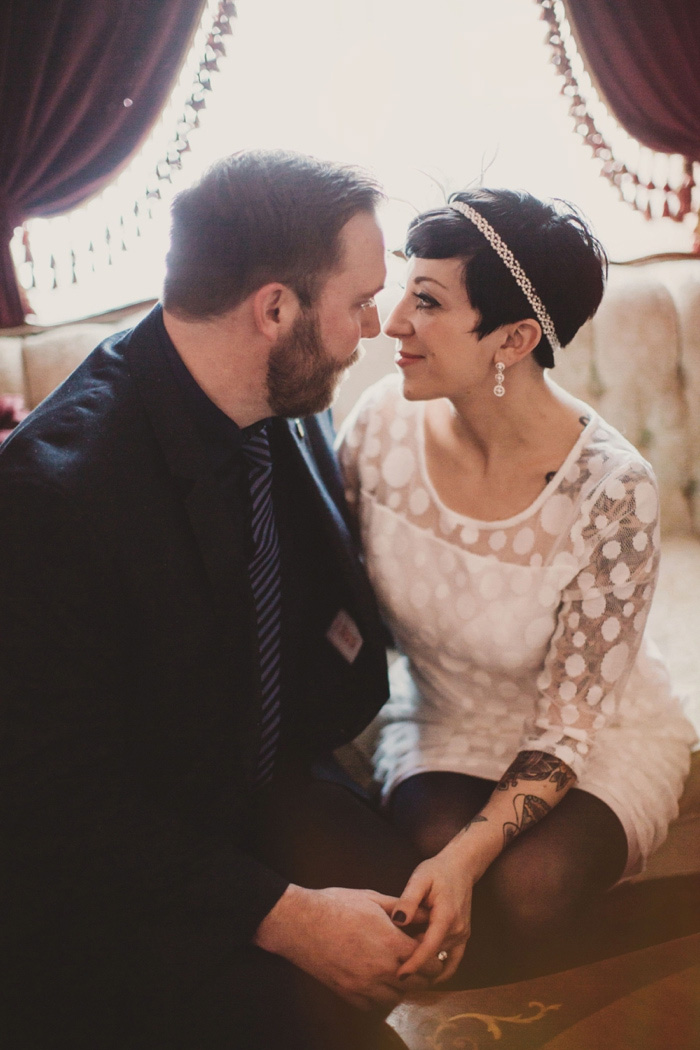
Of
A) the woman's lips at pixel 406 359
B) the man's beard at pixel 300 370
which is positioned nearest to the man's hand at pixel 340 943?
the man's beard at pixel 300 370

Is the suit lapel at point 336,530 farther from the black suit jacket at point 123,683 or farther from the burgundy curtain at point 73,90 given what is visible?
the burgundy curtain at point 73,90

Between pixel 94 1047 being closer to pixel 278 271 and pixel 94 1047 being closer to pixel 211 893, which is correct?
pixel 211 893

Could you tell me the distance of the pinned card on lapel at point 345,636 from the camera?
1481 millimetres

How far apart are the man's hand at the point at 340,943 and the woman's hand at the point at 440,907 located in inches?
1.3

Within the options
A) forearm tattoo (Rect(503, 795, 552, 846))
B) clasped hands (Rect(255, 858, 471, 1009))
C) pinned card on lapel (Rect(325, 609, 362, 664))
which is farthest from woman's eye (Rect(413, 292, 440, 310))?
clasped hands (Rect(255, 858, 471, 1009))

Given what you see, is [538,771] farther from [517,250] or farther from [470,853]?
[517,250]

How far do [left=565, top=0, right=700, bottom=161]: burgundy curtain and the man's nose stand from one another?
1709 mm

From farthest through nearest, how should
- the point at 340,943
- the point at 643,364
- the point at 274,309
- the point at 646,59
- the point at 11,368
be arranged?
the point at 646,59 → the point at 643,364 → the point at 11,368 → the point at 274,309 → the point at 340,943

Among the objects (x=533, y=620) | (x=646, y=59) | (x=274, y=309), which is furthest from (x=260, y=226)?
(x=646, y=59)

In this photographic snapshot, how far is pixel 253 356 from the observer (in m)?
1.30

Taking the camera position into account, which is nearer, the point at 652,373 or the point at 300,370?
the point at 300,370

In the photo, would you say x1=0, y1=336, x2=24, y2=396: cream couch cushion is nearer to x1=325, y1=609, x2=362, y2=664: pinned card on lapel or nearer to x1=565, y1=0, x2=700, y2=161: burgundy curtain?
x1=325, y1=609, x2=362, y2=664: pinned card on lapel

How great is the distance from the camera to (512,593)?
4.79 ft

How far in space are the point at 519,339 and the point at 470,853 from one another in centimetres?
85
